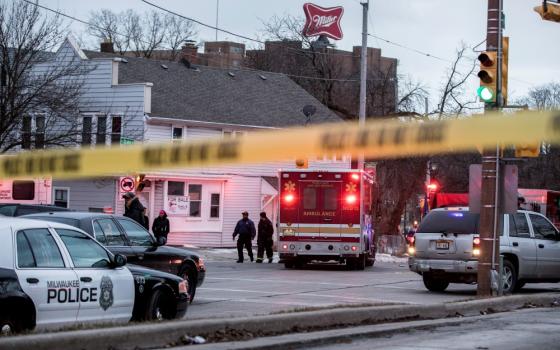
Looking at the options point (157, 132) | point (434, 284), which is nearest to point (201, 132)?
point (157, 132)

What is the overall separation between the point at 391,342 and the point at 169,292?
9.10 ft

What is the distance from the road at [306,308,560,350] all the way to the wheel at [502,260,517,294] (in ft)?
15.1

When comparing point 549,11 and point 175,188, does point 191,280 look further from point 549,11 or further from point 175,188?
point 175,188

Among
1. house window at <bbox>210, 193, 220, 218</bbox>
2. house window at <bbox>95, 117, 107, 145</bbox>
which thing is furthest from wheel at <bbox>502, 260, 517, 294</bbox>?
house window at <bbox>210, 193, 220, 218</bbox>

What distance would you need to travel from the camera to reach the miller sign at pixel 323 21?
45906 mm

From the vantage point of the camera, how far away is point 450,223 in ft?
65.0

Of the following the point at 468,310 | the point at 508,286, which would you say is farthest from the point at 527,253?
the point at 468,310

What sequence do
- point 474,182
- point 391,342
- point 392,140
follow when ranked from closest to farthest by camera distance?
1. point 392,140
2. point 391,342
3. point 474,182

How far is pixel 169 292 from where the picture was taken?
12164 millimetres

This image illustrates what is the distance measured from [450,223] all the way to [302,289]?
3.26 m

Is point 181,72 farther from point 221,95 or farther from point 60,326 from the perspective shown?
point 60,326

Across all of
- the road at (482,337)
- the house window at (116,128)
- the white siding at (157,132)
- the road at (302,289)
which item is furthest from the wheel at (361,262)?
the white siding at (157,132)

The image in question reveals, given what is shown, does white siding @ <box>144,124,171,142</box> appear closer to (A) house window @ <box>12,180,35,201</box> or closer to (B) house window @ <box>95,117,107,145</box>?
(B) house window @ <box>95,117,107,145</box>

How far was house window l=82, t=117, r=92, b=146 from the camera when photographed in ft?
119
